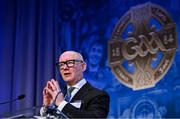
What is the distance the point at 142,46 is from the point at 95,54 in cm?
49

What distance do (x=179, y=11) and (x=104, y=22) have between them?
0.77 m

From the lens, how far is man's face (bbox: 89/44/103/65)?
13.0ft

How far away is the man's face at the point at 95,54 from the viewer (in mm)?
3959

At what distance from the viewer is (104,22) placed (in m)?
4.00

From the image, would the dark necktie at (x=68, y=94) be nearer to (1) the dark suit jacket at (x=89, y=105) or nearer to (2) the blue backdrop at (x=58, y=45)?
(1) the dark suit jacket at (x=89, y=105)

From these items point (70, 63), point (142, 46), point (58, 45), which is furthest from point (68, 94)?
point (58, 45)

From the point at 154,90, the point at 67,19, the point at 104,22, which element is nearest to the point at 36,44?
the point at 67,19

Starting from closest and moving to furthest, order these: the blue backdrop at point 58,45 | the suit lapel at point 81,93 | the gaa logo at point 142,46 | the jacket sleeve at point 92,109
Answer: the jacket sleeve at point 92,109, the suit lapel at point 81,93, the gaa logo at point 142,46, the blue backdrop at point 58,45

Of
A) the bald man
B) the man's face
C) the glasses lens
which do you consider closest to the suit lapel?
the bald man

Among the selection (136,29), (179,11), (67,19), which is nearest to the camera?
(179,11)

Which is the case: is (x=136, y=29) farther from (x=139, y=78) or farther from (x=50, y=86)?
(x=50, y=86)

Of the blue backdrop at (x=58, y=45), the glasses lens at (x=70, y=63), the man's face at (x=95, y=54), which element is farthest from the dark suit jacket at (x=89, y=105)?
the man's face at (x=95, y=54)

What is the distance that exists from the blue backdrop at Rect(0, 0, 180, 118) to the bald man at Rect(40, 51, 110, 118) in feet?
3.24

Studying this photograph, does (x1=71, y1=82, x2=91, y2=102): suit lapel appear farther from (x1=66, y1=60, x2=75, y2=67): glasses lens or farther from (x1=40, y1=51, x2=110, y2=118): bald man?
(x1=66, y1=60, x2=75, y2=67): glasses lens
